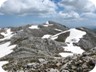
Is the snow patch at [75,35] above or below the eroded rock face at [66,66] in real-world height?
below

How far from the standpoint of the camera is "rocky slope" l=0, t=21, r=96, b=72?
3838cm

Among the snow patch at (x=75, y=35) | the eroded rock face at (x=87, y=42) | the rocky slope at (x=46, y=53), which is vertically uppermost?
the rocky slope at (x=46, y=53)

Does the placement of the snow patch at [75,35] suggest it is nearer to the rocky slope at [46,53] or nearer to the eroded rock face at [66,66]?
the rocky slope at [46,53]

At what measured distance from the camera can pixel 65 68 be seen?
36906 mm

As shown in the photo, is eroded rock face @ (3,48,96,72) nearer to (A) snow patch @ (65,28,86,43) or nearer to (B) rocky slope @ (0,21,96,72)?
(B) rocky slope @ (0,21,96,72)

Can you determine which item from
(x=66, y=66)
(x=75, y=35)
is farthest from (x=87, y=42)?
(x=66, y=66)

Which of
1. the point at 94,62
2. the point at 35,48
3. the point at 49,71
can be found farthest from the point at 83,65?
the point at 35,48

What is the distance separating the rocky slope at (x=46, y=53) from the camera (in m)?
38.4

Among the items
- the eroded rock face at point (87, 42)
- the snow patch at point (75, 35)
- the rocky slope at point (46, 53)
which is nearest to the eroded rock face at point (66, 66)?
the rocky slope at point (46, 53)

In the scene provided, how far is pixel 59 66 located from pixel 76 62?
3411mm

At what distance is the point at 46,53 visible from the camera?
248 feet

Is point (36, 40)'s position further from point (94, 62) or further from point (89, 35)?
point (89, 35)

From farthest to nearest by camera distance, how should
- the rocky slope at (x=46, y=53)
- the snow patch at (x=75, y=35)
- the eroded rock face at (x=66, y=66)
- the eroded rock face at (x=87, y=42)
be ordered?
the snow patch at (x=75, y=35), the eroded rock face at (x=87, y=42), the rocky slope at (x=46, y=53), the eroded rock face at (x=66, y=66)

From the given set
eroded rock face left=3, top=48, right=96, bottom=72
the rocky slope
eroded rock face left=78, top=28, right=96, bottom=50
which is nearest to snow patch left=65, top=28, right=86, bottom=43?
the rocky slope
